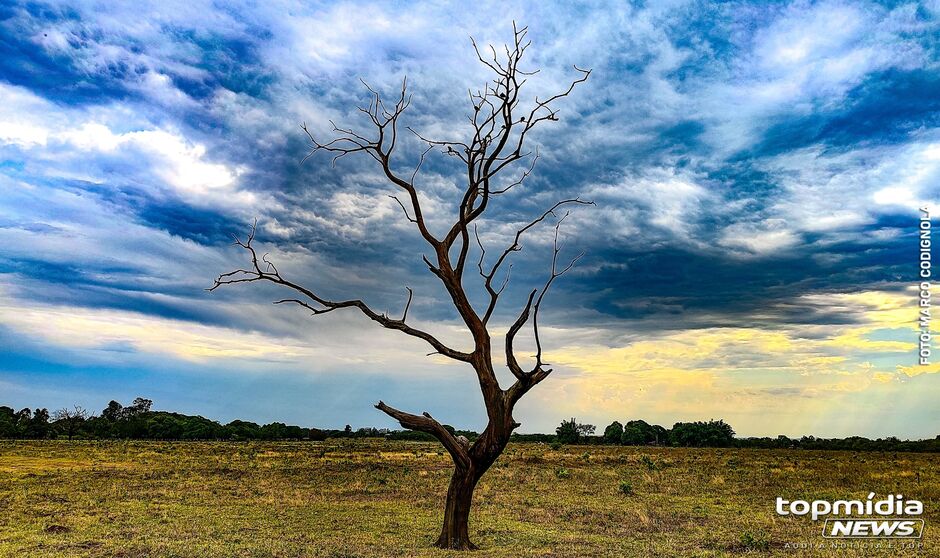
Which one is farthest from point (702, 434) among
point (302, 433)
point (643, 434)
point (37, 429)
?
point (37, 429)

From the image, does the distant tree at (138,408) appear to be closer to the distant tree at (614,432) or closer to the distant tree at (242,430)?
the distant tree at (242,430)

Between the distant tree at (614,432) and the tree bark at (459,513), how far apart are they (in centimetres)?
10709

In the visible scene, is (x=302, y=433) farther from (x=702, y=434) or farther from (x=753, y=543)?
(x=753, y=543)

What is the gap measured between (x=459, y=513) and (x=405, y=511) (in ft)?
22.1

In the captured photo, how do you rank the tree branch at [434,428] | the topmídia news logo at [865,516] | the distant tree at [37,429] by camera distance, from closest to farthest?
the tree branch at [434,428]
the topmídia news logo at [865,516]
the distant tree at [37,429]

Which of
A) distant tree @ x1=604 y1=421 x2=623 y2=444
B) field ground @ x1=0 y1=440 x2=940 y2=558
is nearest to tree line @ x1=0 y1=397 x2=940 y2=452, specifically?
distant tree @ x1=604 y1=421 x2=623 y2=444

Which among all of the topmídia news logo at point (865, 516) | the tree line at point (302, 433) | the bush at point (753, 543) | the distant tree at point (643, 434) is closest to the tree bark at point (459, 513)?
the bush at point (753, 543)

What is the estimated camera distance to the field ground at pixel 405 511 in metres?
13.9

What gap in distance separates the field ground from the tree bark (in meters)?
0.58

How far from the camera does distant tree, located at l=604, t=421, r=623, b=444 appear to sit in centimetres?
11941

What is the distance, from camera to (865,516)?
18.9m

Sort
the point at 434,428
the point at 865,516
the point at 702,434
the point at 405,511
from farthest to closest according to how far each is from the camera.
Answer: the point at 702,434 → the point at 405,511 → the point at 865,516 → the point at 434,428

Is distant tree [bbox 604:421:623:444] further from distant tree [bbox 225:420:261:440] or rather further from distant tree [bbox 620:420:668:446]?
distant tree [bbox 225:420:261:440]

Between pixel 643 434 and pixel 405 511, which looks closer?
pixel 405 511
